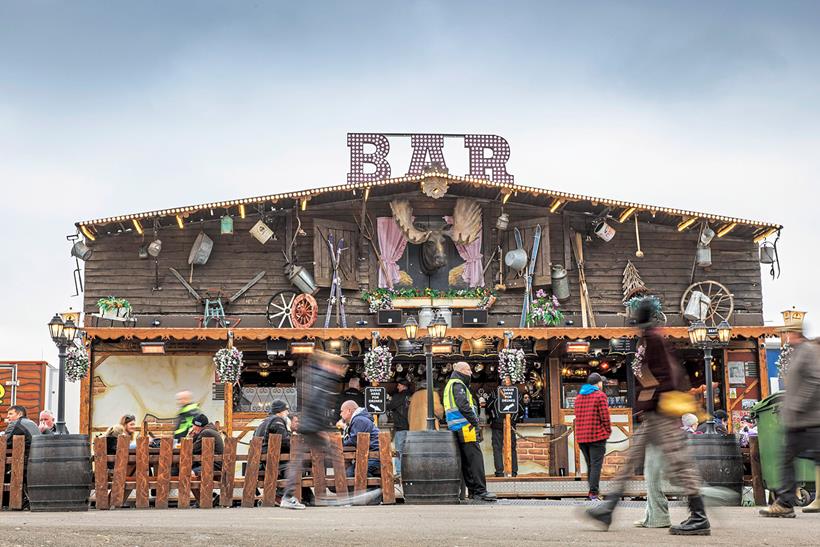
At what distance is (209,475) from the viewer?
13.6 metres

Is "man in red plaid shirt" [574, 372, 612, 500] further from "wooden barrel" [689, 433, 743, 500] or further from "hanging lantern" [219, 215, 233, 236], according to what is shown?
"hanging lantern" [219, 215, 233, 236]

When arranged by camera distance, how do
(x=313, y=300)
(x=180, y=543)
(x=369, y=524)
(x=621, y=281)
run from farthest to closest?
(x=621, y=281) → (x=313, y=300) → (x=369, y=524) → (x=180, y=543)

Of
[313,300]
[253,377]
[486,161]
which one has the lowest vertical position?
[253,377]

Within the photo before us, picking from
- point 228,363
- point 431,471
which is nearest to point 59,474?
point 431,471

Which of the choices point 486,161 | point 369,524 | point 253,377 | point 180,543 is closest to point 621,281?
point 486,161

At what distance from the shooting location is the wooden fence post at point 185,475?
1354 cm

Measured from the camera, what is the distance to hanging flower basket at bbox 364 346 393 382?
20375 mm

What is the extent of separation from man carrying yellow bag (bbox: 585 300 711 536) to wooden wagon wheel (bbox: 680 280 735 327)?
15.1 metres

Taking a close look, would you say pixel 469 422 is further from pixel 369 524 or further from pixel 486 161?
pixel 486 161

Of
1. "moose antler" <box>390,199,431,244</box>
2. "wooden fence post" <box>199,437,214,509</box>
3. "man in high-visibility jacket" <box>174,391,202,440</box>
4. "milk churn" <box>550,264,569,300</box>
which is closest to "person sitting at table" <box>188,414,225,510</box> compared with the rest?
"man in high-visibility jacket" <box>174,391,202,440</box>

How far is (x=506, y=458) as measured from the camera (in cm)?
2033

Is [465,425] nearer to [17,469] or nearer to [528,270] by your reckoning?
[17,469]

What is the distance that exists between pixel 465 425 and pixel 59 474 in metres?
5.10

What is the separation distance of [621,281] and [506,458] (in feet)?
16.7
